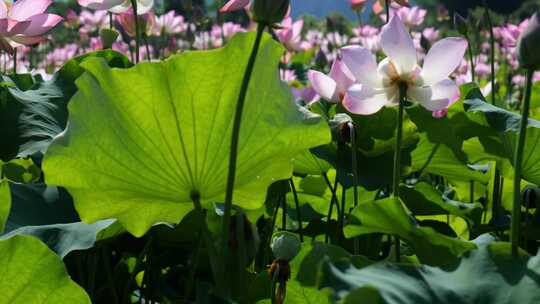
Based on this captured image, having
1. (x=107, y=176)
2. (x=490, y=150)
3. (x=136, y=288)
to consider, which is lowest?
(x=136, y=288)

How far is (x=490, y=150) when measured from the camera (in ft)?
3.24

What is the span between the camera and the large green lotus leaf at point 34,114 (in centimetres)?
98

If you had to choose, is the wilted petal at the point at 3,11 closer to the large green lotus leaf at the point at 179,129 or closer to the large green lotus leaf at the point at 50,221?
the large green lotus leaf at the point at 50,221

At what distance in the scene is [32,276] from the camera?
1.88 ft

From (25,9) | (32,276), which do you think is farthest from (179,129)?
(25,9)

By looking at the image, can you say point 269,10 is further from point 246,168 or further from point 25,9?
point 25,9

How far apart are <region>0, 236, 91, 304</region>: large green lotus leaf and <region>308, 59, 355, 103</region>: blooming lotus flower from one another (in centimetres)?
43

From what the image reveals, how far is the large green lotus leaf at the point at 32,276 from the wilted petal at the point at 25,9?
1.49 feet

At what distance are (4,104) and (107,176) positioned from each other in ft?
1.32

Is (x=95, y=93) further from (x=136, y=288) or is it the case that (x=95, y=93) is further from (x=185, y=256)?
(x=136, y=288)

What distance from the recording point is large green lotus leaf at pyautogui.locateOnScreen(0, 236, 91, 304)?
57 cm

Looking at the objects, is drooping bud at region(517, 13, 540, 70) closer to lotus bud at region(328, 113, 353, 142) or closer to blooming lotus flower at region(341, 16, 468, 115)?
blooming lotus flower at region(341, 16, 468, 115)

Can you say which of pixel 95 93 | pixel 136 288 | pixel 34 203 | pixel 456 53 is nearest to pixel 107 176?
pixel 95 93

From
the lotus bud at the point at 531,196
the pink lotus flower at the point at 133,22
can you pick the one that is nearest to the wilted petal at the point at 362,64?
the lotus bud at the point at 531,196
